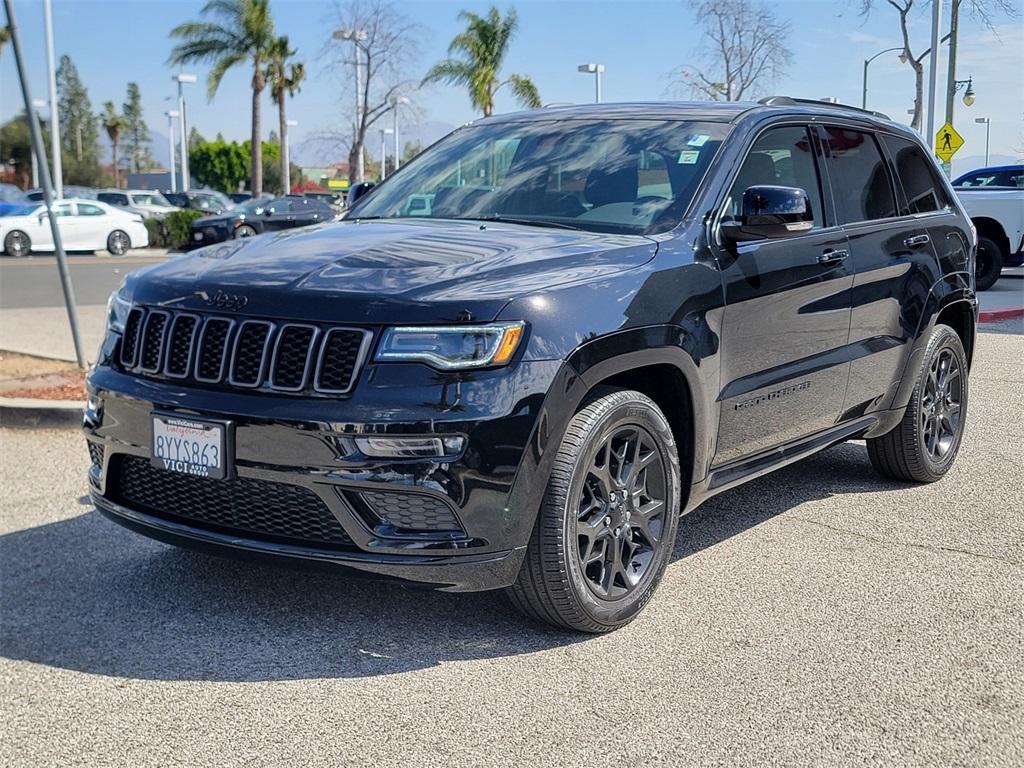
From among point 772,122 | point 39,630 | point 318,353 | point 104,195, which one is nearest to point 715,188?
point 772,122

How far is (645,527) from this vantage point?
13.4 ft

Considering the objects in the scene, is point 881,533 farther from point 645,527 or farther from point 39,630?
point 39,630

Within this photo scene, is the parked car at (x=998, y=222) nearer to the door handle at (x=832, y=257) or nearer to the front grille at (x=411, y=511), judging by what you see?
the door handle at (x=832, y=257)

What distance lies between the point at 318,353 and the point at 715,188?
177 centimetres

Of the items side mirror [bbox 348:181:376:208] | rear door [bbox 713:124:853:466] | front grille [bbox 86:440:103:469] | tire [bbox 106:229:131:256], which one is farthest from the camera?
tire [bbox 106:229:131:256]

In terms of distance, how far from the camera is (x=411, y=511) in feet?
11.5

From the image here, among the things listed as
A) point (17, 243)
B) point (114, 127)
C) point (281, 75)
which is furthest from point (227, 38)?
point (114, 127)

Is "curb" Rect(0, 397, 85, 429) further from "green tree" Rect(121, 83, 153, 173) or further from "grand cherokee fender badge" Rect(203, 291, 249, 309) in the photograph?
"green tree" Rect(121, 83, 153, 173)

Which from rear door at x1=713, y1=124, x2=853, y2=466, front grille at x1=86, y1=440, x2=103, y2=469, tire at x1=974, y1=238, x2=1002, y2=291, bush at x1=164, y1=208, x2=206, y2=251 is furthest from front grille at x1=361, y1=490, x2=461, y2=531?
bush at x1=164, y1=208, x2=206, y2=251

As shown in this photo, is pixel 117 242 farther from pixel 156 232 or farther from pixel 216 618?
pixel 216 618

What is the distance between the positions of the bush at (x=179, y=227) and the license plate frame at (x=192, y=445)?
2845 cm

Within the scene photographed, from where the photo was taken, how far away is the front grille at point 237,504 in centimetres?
359

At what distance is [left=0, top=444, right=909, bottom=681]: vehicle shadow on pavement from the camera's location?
145 inches

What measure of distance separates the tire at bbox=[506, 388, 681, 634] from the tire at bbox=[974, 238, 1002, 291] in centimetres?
1407
